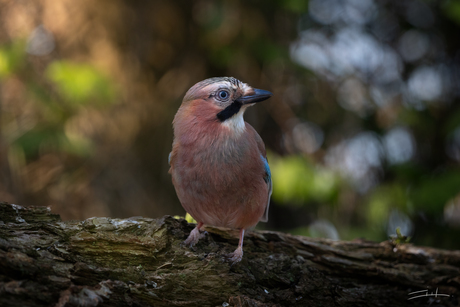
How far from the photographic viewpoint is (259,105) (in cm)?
714

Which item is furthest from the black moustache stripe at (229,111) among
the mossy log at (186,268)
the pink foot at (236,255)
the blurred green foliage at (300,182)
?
the blurred green foliage at (300,182)

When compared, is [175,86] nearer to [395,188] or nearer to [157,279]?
[395,188]

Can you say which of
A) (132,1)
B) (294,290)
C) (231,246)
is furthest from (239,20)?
(294,290)

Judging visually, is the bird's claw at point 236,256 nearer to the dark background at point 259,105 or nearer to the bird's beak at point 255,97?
the bird's beak at point 255,97

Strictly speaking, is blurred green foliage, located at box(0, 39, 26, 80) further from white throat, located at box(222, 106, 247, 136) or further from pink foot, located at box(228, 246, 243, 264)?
pink foot, located at box(228, 246, 243, 264)

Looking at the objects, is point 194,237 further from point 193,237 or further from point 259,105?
point 259,105

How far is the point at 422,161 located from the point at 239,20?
3.64 metres

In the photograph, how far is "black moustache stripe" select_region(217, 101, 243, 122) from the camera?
11.9 feet

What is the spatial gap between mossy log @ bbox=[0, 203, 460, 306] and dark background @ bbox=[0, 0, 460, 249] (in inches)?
89.6

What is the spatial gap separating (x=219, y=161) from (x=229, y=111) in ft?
1.61

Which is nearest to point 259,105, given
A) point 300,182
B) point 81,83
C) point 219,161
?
point 300,182

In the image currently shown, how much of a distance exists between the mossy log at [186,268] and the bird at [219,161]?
0.20m

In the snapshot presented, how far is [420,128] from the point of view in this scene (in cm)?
691

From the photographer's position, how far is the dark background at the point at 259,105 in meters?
6.30
